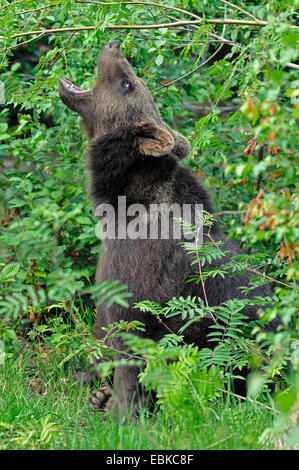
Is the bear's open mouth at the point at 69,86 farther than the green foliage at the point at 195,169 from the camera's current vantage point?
Yes

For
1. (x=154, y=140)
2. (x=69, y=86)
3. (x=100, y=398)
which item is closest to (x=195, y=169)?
(x=69, y=86)

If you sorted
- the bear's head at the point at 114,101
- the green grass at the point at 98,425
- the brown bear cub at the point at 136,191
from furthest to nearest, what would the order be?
the bear's head at the point at 114,101 → the brown bear cub at the point at 136,191 → the green grass at the point at 98,425

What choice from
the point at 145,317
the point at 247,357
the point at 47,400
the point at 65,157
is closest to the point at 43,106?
the point at 65,157

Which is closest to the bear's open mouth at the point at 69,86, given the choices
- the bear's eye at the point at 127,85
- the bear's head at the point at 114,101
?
the bear's head at the point at 114,101

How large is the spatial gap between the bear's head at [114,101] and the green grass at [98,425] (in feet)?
6.67

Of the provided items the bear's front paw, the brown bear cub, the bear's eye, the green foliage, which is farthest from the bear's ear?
the bear's front paw

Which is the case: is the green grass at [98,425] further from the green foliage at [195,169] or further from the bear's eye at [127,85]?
the bear's eye at [127,85]

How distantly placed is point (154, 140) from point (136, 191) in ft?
1.33

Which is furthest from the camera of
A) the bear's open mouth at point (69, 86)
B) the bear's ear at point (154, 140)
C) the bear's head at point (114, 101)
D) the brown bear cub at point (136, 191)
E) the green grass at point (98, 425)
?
the bear's open mouth at point (69, 86)

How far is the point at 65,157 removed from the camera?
5816 millimetres

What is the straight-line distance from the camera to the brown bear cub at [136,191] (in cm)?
454

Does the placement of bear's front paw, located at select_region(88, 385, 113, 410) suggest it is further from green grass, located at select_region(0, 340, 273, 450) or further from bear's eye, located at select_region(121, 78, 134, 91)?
bear's eye, located at select_region(121, 78, 134, 91)

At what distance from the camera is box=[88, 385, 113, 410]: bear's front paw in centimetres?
479
